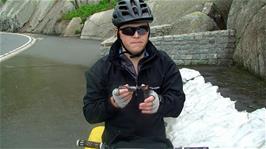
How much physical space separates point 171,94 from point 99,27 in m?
24.6

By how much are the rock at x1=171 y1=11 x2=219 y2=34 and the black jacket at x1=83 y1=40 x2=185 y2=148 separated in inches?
453

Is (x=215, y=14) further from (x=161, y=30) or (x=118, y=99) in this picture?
(x=118, y=99)

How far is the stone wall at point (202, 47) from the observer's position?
43.1ft

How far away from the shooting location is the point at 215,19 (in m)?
15.6

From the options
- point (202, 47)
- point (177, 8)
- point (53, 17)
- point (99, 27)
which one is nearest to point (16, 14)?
point (53, 17)

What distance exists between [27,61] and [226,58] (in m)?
7.72

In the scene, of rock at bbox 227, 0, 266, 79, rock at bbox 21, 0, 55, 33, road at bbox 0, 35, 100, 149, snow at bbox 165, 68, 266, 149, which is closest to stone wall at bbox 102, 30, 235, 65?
rock at bbox 227, 0, 266, 79

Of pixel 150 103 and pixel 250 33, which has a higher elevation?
pixel 150 103

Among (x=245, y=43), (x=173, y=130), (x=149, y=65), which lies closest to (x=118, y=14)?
(x=149, y=65)

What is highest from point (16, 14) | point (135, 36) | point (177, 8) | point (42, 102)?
point (135, 36)

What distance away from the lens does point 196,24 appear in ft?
48.6

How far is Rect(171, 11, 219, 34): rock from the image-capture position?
48.5ft

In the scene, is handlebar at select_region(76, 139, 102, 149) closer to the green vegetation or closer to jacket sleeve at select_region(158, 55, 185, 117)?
jacket sleeve at select_region(158, 55, 185, 117)

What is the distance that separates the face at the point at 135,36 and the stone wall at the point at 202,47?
10048 millimetres
